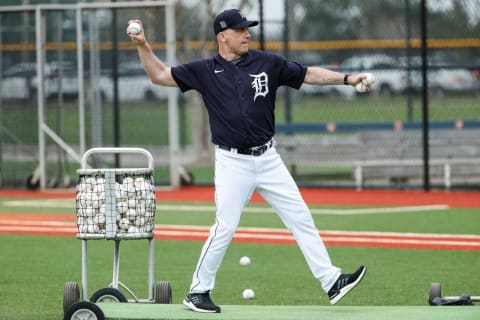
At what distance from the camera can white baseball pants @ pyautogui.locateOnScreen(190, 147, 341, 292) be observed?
8.30 metres

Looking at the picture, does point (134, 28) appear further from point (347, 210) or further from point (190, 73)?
point (347, 210)

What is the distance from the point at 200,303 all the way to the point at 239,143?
1.14 metres

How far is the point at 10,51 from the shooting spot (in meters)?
20.3

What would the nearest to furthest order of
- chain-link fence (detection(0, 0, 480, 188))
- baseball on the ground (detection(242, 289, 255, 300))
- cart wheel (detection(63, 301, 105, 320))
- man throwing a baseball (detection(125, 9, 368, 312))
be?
1. cart wheel (detection(63, 301, 105, 320))
2. man throwing a baseball (detection(125, 9, 368, 312))
3. baseball on the ground (detection(242, 289, 255, 300))
4. chain-link fence (detection(0, 0, 480, 188))

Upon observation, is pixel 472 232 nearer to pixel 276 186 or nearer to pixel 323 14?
pixel 276 186

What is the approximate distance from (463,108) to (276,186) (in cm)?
2433

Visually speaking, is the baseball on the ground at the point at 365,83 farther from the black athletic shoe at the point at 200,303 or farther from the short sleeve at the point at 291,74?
the black athletic shoe at the point at 200,303

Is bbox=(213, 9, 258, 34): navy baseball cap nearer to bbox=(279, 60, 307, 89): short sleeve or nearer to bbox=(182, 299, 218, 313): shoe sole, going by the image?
bbox=(279, 60, 307, 89): short sleeve

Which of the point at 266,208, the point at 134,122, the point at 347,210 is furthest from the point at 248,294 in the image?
the point at 134,122

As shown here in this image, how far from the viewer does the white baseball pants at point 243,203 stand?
8.30 m

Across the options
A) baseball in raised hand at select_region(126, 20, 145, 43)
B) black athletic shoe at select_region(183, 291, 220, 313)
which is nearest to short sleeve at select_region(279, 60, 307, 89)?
baseball in raised hand at select_region(126, 20, 145, 43)

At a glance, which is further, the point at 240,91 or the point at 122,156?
the point at 122,156

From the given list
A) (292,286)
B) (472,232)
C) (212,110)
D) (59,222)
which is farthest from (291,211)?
(59,222)

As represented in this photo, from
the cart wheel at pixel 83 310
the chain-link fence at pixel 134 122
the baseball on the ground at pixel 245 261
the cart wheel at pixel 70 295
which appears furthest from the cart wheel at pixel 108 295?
the chain-link fence at pixel 134 122
